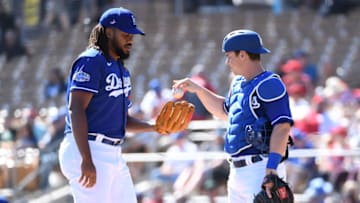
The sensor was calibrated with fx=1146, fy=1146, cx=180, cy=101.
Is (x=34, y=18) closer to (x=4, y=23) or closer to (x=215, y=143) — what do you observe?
(x=4, y=23)

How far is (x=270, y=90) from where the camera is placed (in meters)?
6.50

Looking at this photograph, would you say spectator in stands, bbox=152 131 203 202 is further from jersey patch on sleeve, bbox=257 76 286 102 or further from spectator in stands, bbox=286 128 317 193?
jersey patch on sleeve, bbox=257 76 286 102

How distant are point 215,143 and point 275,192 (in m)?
4.84

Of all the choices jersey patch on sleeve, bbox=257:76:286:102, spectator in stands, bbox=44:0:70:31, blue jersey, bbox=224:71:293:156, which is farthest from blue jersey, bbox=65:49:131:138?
spectator in stands, bbox=44:0:70:31

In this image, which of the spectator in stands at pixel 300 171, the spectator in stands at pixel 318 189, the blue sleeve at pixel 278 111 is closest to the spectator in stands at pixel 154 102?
the spectator in stands at pixel 300 171

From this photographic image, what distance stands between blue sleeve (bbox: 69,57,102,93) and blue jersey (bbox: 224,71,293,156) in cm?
82

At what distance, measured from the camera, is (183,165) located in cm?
1065

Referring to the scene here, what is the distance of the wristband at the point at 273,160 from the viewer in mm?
6348

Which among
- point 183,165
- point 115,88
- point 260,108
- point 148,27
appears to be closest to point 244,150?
point 260,108

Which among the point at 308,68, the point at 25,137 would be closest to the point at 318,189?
the point at 308,68

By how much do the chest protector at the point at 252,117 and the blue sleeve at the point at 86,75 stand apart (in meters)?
0.82

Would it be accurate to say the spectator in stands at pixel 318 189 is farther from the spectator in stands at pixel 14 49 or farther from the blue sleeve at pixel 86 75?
the spectator in stands at pixel 14 49

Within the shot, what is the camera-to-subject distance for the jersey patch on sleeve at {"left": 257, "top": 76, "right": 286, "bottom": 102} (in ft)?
21.3

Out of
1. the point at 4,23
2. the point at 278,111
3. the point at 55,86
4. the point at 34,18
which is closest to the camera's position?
the point at 278,111
